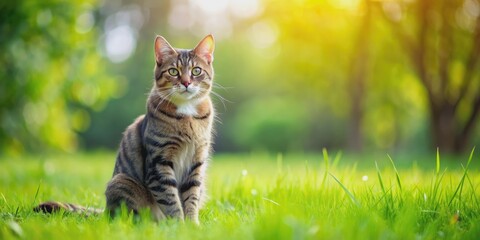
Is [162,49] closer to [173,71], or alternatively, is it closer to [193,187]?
[173,71]

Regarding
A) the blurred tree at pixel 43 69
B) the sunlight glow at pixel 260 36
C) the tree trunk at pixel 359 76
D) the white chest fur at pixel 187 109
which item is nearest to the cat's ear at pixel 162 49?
the white chest fur at pixel 187 109

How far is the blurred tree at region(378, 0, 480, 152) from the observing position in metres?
10.7

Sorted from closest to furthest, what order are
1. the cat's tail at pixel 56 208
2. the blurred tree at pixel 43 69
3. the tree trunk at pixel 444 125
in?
the cat's tail at pixel 56 208 < the blurred tree at pixel 43 69 < the tree trunk at pixel 444 125

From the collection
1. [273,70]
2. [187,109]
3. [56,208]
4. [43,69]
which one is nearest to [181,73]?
[187,109]

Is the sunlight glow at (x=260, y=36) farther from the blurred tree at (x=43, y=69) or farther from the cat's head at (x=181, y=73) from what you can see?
A: the cat's head at (x=181, y=73)

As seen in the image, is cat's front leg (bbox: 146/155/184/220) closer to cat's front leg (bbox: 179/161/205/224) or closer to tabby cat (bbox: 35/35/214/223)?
tabby cat (bbox: 35/35/214/223)

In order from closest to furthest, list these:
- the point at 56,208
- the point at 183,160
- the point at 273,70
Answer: the point at 56,208 < the point at 183,160 < the point at 273,70

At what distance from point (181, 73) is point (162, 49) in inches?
10.8

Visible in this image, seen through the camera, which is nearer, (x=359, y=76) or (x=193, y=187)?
(x=193, y=187)

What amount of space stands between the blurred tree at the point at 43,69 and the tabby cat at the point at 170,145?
17.5 feet

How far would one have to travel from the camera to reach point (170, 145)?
11.4 feet

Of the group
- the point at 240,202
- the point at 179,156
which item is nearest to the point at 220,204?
the point at 240,202

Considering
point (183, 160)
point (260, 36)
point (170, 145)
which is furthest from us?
point (260, 36)

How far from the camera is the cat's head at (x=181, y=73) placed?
142 inches
